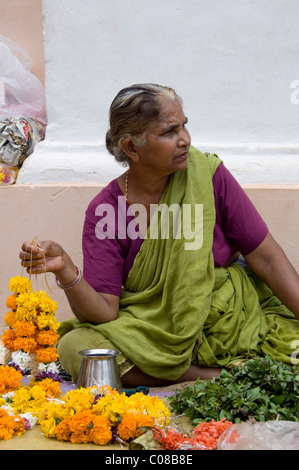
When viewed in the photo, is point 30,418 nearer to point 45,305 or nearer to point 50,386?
point 50,386

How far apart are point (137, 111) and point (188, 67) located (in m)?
1.34

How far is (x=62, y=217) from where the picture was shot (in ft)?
15.0

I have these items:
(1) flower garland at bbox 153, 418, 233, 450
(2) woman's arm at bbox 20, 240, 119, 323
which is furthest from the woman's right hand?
(1) flower garland at bbox 153, 418, 233, 450

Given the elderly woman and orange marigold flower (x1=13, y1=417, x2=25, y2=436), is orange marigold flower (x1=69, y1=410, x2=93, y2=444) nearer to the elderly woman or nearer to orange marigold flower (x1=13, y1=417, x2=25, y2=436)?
orange marigold flower (x1=13, y1=417, x2=25, y2=436)

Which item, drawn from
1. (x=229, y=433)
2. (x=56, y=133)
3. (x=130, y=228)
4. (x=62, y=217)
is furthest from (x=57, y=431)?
(x=56, y=133)

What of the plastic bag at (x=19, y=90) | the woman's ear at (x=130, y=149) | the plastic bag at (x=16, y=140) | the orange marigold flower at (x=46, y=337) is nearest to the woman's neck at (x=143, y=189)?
the woman's ear at (x=130, y=149)

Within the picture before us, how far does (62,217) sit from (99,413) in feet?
6.32

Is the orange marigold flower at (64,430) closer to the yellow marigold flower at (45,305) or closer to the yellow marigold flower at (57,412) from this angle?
the yellow marigold flower at (57,412)

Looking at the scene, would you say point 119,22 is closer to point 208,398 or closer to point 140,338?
point 140,338

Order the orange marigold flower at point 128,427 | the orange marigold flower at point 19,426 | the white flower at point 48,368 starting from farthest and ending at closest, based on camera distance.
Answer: the white flower at point 48,368, the orange marigold flower at point 19,426, the orange marigold flower at point 128,427

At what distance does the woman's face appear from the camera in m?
3.61

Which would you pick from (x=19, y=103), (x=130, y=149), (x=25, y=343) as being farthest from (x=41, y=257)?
(x=19, y=103)

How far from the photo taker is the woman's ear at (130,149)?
372 cm

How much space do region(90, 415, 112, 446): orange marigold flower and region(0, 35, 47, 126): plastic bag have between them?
2.99 m
